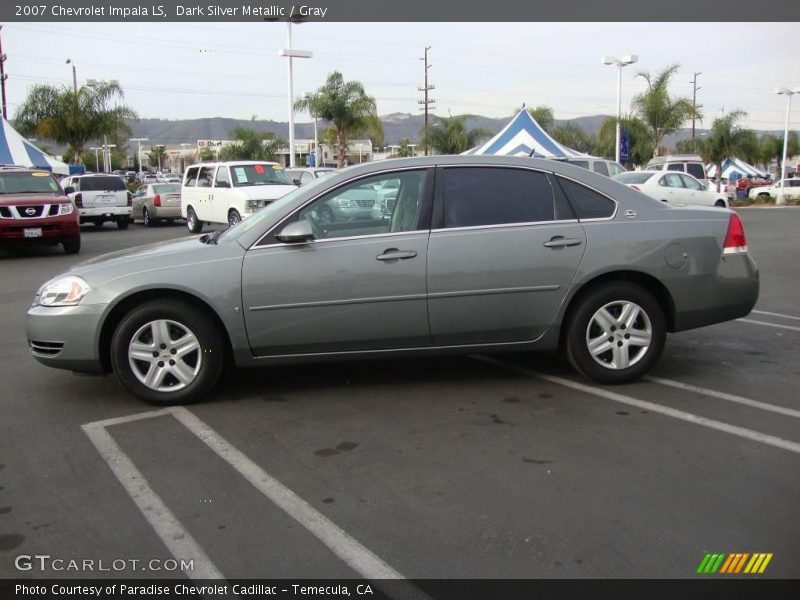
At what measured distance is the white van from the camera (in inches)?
680

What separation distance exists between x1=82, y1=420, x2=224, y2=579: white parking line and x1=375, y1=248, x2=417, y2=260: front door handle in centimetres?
202

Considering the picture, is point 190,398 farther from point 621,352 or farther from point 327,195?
point 621,352

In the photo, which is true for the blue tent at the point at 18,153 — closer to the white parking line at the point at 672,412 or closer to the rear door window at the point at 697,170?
the rear door window at the point at 697,170

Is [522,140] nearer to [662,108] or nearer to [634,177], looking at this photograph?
[634,177]

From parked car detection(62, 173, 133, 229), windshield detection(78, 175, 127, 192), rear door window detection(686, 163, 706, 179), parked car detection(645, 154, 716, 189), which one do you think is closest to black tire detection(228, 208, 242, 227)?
parked car detection(62, 173, 133, 229)

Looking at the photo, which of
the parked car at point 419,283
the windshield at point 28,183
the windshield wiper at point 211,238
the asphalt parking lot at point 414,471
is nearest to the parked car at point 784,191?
the windshield at point 28,183

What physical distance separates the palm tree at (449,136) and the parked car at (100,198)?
84.6ft

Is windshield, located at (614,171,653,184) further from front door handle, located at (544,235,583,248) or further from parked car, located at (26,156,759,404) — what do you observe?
front door handle, located at (544,235,583,248)

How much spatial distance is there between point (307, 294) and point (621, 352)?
2.26 meters

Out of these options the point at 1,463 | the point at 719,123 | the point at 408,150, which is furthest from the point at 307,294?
the point at 408,150

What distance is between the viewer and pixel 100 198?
21.8m

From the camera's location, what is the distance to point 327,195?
513 centimetres

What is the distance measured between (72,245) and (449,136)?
110 feet

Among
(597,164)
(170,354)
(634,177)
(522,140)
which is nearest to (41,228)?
(170,354)
